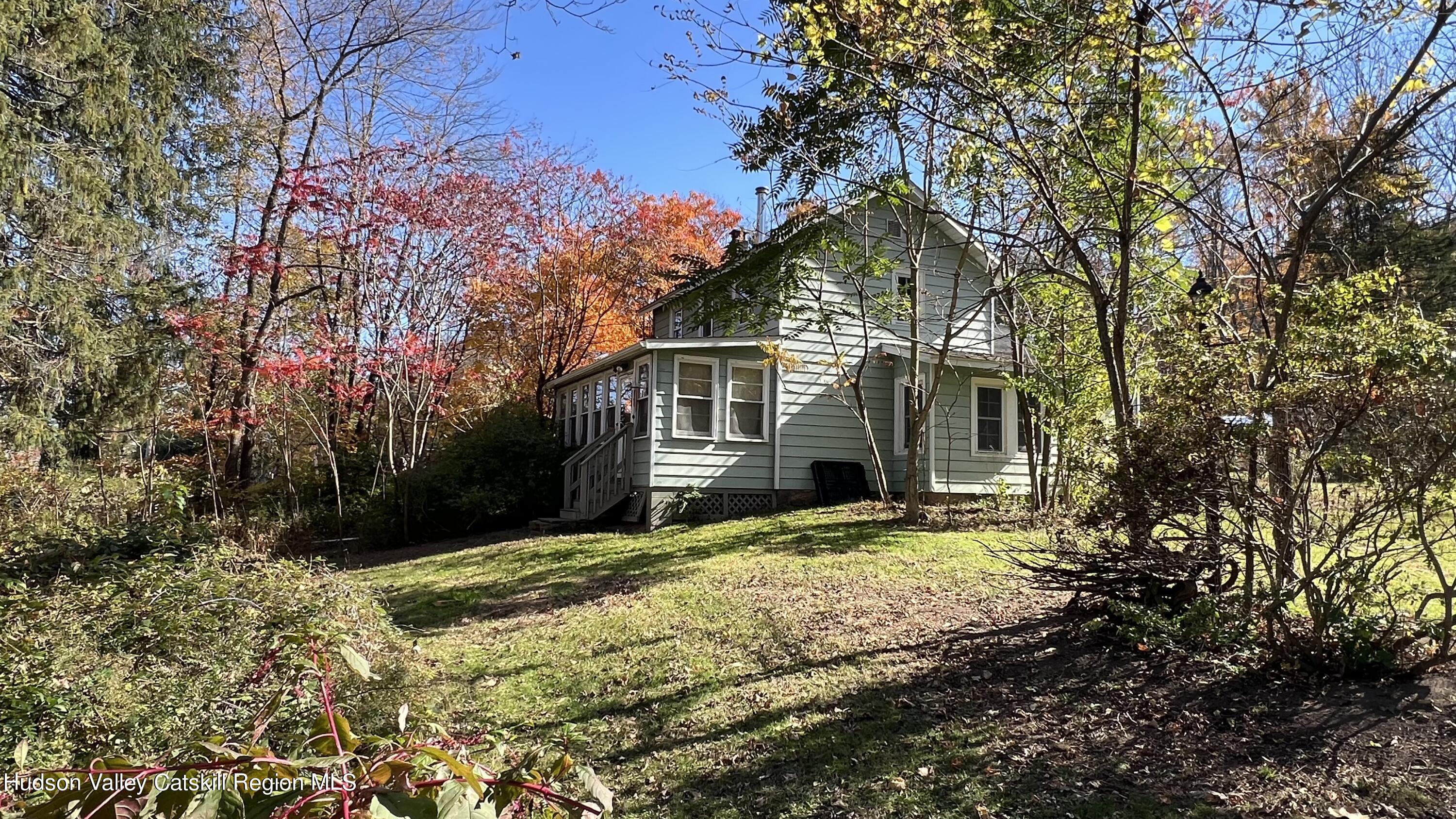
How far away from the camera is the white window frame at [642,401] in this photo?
13.8 meters

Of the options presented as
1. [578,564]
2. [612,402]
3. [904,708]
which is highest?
[612,402]

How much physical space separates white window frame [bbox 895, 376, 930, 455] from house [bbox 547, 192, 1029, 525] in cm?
2

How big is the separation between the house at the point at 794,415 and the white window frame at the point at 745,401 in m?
0.03

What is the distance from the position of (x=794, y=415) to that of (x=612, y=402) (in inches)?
156

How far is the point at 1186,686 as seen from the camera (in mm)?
4711

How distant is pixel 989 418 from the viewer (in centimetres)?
1510

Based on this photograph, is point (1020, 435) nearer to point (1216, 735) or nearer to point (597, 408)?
point (597, 408)

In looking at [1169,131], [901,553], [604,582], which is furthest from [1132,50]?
[604,582]

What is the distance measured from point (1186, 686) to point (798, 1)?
5.72m

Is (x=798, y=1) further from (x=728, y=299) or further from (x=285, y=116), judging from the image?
(x=285, y=116)

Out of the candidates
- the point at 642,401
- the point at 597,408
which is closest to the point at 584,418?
the point at 597,408

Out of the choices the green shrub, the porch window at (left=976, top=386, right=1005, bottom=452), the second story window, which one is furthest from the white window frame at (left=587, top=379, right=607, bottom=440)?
the green shrub

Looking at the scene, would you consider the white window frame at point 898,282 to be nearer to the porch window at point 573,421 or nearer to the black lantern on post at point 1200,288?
the black lantern on post at point 1200,288

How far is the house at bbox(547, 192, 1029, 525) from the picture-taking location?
13977mm
